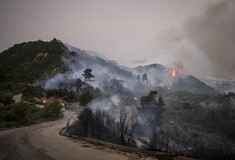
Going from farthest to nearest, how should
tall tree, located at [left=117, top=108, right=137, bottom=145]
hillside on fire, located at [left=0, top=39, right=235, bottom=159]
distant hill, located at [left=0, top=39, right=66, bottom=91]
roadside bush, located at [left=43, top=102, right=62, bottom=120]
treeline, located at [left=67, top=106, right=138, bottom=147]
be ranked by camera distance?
1. distant hill, located at [left=0, top=39, right=66, bottom=91]
2. hillside on fire, located at [left=0, top=39, right=235, bottom=159]
3. roadside bush, located at [left=43, top=102, right=62, bottom=120]
4. treeline, located at [left=67, top=106, right=138, bottom=147]
5. tall tree, located at [left=117, top=108, right=137, bottom=145]

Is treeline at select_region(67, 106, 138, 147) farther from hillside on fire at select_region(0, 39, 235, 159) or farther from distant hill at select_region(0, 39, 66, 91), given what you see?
distant hill at select_region(0, 39, 66, 91)

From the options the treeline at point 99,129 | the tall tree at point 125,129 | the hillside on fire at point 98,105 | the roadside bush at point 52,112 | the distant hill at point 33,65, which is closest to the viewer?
the tall tree at point 125,129

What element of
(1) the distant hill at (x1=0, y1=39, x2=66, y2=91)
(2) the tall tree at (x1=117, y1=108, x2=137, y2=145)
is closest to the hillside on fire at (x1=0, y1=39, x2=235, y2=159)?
(1) the distant hill at (x1=0, y1=39, x2=66, y2=91)

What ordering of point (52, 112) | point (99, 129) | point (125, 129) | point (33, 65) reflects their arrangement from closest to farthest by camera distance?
1. point (125, 129)
2. point (99, 129)
3. point (52, 112)
4. point (33, 65)

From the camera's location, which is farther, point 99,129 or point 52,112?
point 52,112

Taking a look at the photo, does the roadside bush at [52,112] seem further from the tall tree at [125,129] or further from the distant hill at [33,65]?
the distant hill at [33,65]

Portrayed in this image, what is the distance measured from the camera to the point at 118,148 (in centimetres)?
1891

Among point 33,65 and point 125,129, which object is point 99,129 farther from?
point 33,65

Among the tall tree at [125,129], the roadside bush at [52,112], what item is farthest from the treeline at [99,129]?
the roadside bush at [52,112]

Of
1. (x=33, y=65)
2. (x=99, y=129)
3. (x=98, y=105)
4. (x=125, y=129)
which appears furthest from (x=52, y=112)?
(x=33, y=65)

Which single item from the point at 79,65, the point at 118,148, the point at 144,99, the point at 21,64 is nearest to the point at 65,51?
the point at 79,65

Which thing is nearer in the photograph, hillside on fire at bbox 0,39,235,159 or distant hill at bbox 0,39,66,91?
hillside on fire at bbox 0,39,235,159

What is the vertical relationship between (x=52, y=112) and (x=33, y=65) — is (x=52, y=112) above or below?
below

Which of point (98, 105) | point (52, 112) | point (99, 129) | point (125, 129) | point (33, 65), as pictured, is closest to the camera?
point (125, 129)
